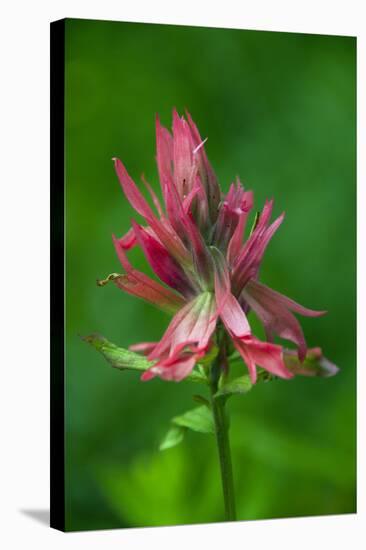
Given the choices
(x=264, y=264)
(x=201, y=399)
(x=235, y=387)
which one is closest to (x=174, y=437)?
(x=201, y=399)

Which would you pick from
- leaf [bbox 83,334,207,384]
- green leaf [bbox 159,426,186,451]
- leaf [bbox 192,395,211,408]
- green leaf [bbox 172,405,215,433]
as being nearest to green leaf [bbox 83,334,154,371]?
leaf [bbox 83,334,207,384]

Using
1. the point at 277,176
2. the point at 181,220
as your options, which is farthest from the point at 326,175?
the point at 181,220

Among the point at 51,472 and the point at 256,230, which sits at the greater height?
the point at 256,230

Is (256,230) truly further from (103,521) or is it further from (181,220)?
(103,521)

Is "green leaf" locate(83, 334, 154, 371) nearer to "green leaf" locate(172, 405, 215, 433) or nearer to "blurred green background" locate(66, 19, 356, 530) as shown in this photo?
"green leaf" locate(172, 405, 215, 433)

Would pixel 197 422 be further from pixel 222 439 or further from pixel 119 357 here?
pixel 119 357

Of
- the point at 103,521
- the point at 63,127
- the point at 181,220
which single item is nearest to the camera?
the point at 181,220
